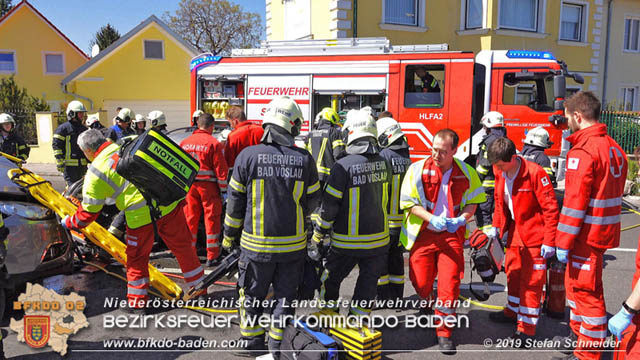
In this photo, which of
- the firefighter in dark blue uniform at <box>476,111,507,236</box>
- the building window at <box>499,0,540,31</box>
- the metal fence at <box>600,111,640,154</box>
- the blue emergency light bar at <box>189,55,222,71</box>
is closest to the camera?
the firefighter in dark blue uniform at <box>476,111,507,236</box>

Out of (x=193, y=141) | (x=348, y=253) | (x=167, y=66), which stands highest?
(x=167, y=66)

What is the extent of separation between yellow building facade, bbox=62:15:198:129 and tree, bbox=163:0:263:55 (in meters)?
12.8

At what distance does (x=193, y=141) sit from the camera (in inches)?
232

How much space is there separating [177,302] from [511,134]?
24.1ft

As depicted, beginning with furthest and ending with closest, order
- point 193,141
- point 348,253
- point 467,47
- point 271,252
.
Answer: point 467,47
point 193,141
point 348,253
point 271,252

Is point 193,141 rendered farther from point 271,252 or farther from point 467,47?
point 467,47

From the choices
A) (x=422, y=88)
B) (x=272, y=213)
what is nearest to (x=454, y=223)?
(x=272, y=213)

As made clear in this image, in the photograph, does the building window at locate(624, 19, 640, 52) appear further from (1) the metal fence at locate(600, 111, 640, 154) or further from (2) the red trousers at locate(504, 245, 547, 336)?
(2) the red trousers at locate(504, 245, 547, 336)

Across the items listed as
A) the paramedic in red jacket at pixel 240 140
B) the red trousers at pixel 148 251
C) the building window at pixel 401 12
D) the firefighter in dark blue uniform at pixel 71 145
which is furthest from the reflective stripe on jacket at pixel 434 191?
the building window at pixel 401 12

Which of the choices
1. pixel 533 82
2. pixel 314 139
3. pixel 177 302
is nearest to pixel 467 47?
pixel 533 82

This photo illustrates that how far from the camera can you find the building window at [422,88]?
9.51 m

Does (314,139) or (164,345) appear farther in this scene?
(314,139)

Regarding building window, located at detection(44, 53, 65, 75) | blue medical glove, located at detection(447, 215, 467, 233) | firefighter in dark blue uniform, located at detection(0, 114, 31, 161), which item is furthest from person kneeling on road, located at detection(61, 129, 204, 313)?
building window, located at detection(44, 53, 65, 75)

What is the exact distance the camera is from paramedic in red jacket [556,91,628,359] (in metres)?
3.52
